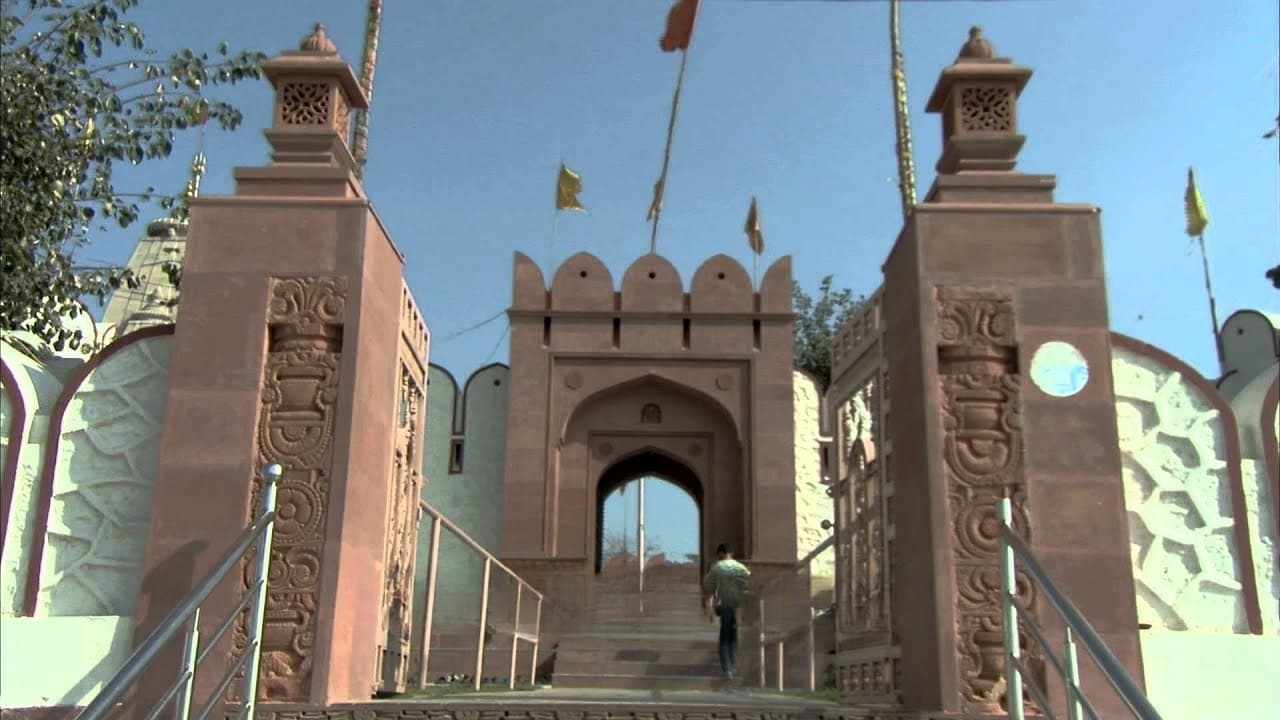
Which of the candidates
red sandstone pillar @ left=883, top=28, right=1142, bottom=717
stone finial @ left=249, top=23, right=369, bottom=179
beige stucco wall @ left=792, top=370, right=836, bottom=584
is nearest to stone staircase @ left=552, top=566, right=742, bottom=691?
beige stucco wall @ left=792, top=370, right=836, bottom=584

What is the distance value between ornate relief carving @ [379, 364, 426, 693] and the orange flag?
10486 mm

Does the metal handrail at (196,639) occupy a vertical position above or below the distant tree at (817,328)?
below

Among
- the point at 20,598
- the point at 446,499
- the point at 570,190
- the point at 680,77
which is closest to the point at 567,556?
the point at 446,499

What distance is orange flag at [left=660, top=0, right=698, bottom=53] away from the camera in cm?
1670

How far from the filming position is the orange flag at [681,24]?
658 inches

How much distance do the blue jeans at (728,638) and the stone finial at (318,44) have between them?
6.02 metres

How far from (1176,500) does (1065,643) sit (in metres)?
2.29

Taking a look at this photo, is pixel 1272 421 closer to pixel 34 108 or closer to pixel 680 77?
pixel 34 108

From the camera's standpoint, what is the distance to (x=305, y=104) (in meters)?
6.35

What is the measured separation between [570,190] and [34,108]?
43.4 ft

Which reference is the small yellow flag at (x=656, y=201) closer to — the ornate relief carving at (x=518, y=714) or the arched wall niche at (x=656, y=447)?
the arched wall niche at (x=656, y=447)

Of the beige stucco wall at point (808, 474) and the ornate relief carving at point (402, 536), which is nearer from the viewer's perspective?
the ornate relief carving at point (402, 536)

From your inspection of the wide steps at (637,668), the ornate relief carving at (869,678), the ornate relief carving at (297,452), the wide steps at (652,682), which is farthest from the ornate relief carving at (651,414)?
the ornate relief carving at (297,452)

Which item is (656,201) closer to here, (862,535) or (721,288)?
(721,288)
